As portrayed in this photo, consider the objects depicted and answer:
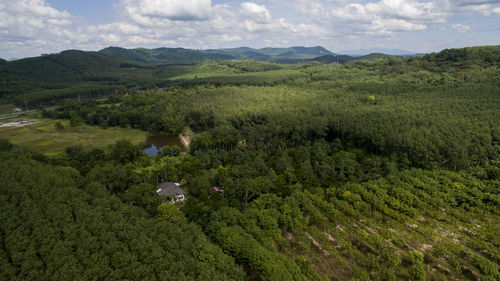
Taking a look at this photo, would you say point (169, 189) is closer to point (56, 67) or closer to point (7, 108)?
point (7, 108)

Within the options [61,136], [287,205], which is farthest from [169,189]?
[61,136]

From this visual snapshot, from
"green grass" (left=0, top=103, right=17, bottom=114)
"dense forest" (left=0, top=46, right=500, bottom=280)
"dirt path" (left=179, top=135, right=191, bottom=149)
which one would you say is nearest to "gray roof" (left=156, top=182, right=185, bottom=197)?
"dense forest" (left=0, top=46, right=500, bottom=280)

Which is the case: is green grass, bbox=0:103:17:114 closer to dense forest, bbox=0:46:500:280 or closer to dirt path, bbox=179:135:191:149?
dense forest, bbox=0:46:500:280

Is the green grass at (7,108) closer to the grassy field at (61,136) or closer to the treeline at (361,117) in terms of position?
the grassy field at (61,136)

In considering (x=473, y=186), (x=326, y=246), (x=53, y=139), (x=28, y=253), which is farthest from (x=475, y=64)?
(x=53, y=139)

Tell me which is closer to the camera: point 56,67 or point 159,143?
point 159,143

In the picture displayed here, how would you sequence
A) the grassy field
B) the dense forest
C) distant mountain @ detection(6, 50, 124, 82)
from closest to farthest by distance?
1. the dense forest
2. the grassy field
3. distant mountain @ detection(6, 50, 124, 82)

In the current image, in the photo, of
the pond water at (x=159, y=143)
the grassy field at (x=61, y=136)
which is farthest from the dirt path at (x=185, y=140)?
the grassy field at (x=61, y=136)
